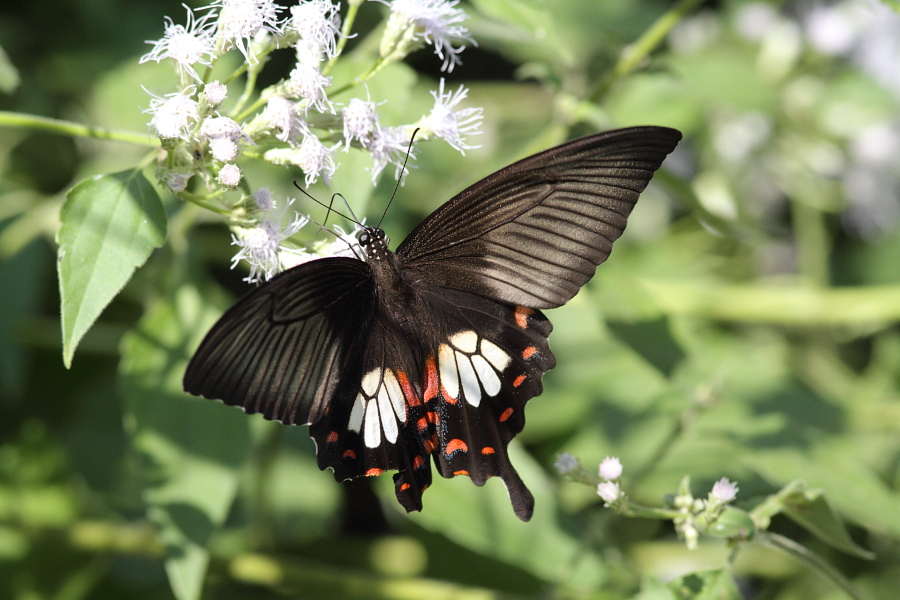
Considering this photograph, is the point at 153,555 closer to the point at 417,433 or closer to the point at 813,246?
the point at 417,433

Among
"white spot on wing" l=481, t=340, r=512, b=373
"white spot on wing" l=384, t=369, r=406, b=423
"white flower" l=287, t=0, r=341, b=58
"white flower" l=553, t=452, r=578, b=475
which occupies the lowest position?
"white flower" l=553, t=452, r=578, b=475

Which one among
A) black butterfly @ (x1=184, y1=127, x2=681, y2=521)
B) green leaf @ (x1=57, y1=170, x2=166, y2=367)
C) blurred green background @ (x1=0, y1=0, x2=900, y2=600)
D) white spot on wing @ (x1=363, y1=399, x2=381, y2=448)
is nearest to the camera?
green leaf @ (x1=57, y1=170, x2=166, y2=367)

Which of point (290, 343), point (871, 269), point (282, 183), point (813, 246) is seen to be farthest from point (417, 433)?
point (871, 269)

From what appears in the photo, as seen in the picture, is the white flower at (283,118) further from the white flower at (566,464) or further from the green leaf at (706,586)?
the green leaf at (706,586)

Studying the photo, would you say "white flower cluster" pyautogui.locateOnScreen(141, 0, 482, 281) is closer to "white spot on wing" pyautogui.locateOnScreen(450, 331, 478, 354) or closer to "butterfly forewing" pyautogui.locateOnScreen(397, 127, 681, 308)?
"butterfly forewing" pyautogui.locateOnScreen(397, 127, 681, 308)

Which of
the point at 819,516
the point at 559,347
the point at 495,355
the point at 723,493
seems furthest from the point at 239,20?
the point at 559,347

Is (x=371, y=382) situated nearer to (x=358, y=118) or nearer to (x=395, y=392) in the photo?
(x=395, y=392)

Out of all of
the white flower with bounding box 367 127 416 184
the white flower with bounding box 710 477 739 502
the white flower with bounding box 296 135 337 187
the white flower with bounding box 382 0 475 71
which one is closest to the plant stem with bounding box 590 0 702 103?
the white flower with bounding box 382 0 475 71

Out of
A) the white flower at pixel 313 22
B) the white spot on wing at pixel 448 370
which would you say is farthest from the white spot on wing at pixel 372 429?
the white flower at pixel 313 22
